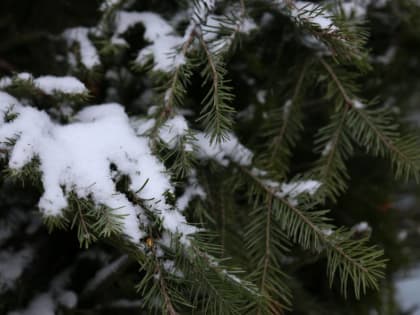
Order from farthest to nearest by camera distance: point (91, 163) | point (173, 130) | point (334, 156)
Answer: point (334, 156), point (173, 130), point (91, 163)

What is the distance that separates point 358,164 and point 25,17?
1398mm

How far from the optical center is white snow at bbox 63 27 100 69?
125 centimetres

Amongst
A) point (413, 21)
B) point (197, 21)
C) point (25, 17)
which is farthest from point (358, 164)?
point (25, 17)

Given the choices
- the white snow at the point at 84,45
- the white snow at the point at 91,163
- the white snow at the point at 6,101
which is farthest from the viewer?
the white snow at the point at 84,45

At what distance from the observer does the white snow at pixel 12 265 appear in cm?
133

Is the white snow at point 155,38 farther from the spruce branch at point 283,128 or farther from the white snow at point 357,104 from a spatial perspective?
the white snow at point 357,104

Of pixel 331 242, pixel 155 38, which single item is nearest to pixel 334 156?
pixel 331 242

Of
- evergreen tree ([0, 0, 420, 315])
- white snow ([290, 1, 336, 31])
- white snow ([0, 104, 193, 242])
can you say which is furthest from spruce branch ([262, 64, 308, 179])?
white snow ([0, 104, 193, 242])

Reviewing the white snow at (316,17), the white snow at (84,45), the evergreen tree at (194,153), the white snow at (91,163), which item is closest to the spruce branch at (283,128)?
the evergreen tree at (194,153)

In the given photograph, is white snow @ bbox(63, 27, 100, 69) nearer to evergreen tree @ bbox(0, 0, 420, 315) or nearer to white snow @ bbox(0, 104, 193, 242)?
evergreen tree @ bbox(0, 0, 420, 315)

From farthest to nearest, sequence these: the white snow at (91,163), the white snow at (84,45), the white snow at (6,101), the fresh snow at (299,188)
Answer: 1. the white snow at (84,45)
2. the fresh snow at (299,188)
3. the white snow at (6,101)
4. the white snow at (91,163)

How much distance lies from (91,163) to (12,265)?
637mm

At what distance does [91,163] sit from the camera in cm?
95

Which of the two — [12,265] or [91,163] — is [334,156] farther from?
[12,265]
